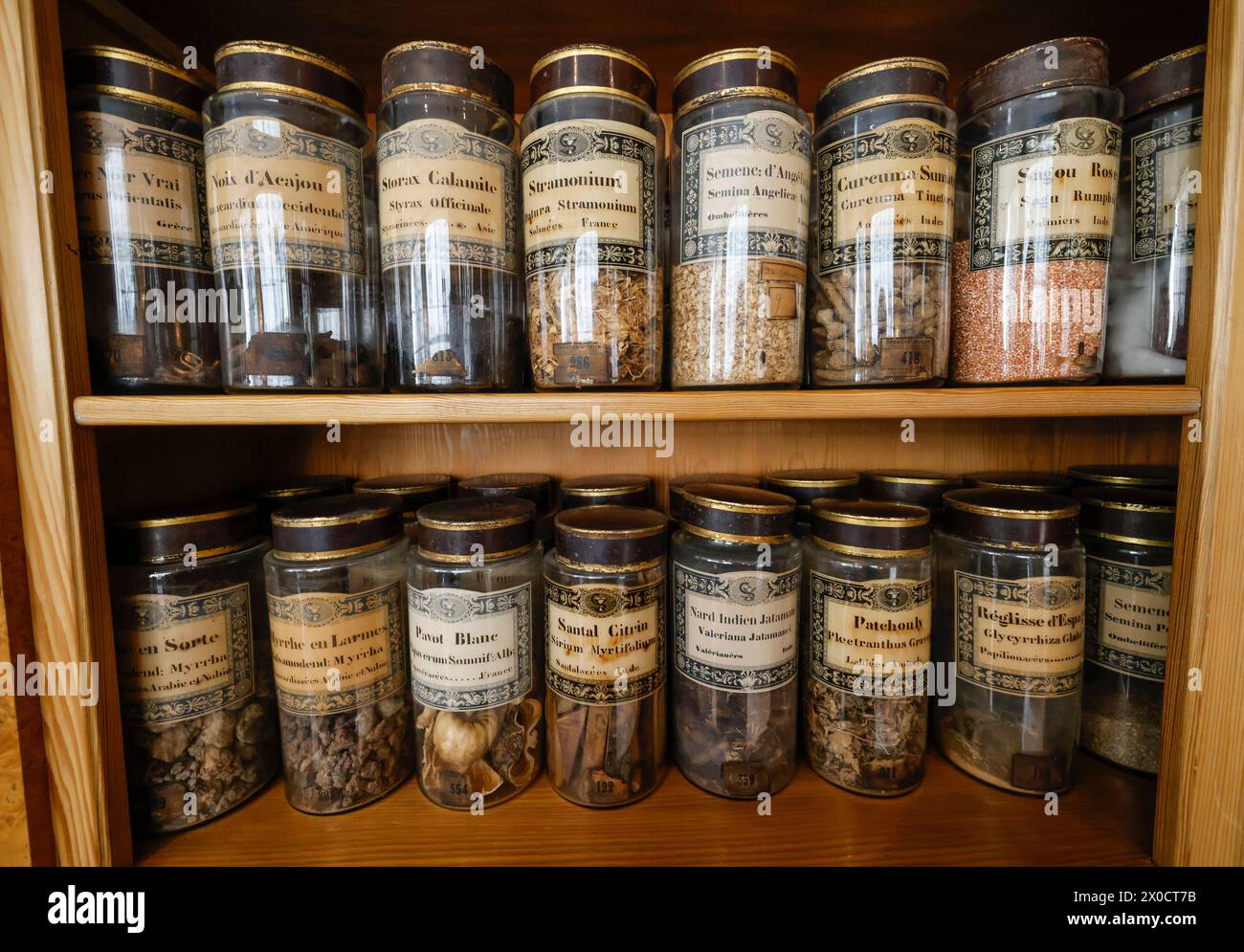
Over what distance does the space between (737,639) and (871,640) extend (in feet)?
0.51

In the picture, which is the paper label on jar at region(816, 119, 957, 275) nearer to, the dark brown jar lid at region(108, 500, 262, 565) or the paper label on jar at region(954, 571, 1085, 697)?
the paper label on jar at region(954, 571, 1085, 697)

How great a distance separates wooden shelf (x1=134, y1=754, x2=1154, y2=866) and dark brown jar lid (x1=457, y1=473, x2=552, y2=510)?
1.25 ft

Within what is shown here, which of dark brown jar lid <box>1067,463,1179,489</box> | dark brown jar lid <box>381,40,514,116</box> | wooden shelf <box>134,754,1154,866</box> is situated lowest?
wooden shelf <box>134,754,1154,866</box>

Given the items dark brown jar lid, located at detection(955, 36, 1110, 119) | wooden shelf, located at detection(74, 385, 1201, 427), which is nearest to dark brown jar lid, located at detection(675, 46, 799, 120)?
dark brown jar lid, located at detection(955, 36, 1110, 119)

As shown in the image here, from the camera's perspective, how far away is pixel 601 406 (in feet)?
1.92

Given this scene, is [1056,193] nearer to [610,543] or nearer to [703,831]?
[610,543]

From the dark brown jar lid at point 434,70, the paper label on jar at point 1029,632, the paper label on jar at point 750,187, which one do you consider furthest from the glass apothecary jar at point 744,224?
the paper label on jar at point 1029,632

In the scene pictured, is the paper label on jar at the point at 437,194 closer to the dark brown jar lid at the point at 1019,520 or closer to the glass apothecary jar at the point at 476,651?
the glass apothecary jar at the point at 476,651

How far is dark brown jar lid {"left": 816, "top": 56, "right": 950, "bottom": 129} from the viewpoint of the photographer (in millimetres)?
615

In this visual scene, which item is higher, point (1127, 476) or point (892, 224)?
point (892, 224)

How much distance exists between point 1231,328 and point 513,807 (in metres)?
0.89

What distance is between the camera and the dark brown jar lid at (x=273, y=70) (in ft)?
1.98

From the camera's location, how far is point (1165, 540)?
0.71 m

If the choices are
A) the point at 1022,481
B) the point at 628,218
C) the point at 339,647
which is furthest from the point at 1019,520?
the point at 339,647
